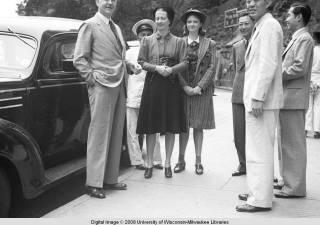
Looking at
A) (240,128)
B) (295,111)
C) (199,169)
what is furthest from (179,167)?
(295,111)

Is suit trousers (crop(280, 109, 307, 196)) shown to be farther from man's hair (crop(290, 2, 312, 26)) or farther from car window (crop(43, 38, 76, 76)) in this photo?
car window (crop(43, 38, 76, 76))

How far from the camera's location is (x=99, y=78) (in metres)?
4.66

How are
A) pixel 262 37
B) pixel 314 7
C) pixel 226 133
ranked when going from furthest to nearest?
1. pixel 314 7
2. pixel 226 133
3. pixel 262 37

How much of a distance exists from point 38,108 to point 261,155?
2.20 m

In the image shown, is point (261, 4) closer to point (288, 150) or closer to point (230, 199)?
point (288, 150)

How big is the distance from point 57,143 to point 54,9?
25784 millimetres

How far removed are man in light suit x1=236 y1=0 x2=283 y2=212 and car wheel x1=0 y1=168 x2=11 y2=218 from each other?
209 centimetres

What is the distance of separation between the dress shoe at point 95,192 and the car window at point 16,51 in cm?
144

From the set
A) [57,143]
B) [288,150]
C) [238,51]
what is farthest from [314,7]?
[57,143]

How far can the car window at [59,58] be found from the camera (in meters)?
4.76

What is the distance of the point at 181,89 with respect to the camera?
18.6 ft

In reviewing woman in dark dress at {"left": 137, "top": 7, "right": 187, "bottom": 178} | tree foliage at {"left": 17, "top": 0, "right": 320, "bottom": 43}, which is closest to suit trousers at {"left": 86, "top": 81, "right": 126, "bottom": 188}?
woman in dark dress at {"left": 137, "top": 7, "right": 187, "bottom": 178}

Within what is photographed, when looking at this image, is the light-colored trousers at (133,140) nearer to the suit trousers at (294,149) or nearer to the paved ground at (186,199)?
the paved ground at (186,199)

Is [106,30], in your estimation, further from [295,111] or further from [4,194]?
[295,111]
